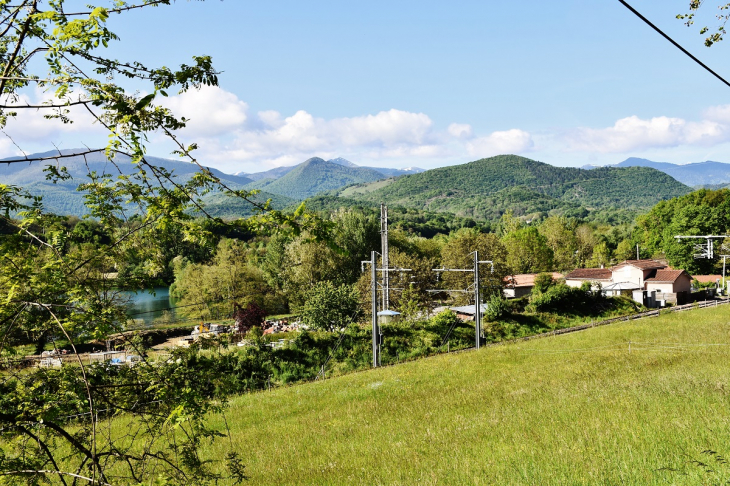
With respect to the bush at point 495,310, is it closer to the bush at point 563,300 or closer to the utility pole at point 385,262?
the bush at point 563,300

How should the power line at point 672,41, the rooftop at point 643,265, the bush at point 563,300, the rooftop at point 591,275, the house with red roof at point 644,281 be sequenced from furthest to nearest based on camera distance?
the rooftop at point 591,275
the rooftop at point 643,265
the house with red roof at point 644,281
the bush at point 563,300
the power line at point 672,41

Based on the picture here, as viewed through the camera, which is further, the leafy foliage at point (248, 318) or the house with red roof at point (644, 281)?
the house with red roof at point (644, 281)

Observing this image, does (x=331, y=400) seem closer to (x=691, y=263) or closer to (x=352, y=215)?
(x=352, y=215)

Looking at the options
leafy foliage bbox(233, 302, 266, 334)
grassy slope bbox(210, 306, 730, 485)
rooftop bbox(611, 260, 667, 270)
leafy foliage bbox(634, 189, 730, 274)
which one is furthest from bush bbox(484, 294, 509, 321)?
leafy foliage bbox(634, 189, 730, 274)

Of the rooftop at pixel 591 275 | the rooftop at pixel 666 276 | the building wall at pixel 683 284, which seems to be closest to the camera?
the rooftop at pixel 666 276

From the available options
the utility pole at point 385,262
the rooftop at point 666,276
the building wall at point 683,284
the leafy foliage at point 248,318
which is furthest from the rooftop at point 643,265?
the leafy foliage at point 248,318

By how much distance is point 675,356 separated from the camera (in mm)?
17422

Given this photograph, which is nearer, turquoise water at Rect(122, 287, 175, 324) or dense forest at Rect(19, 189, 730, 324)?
turquoise water at Rect(122, 287, 175, 324)

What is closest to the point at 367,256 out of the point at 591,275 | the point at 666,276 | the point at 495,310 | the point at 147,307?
the point at 495,310

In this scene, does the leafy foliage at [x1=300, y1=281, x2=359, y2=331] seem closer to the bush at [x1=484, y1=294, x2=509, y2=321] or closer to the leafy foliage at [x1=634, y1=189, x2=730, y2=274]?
the bush at [x1=484, y1=294, x2=509, y2=321]

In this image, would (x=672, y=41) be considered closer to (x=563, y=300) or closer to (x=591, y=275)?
(x=563, y=300)

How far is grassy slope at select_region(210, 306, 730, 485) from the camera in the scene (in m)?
6.83

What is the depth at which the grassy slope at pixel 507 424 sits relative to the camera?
22.4ft

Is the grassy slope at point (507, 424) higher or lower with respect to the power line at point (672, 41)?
lower
